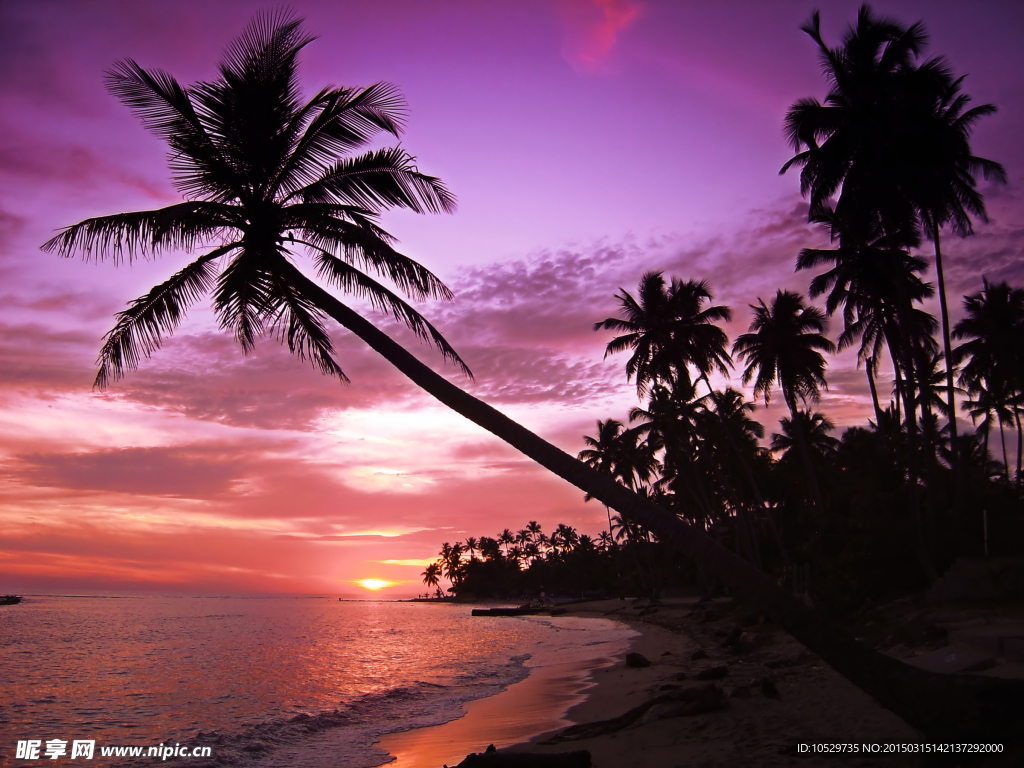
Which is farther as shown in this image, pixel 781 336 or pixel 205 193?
pixel 781 336

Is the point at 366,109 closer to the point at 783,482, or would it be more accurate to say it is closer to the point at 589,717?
the point at 589,717

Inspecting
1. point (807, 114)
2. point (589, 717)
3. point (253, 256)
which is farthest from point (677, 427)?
point (253, 256)

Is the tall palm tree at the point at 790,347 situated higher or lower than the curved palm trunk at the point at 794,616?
higher

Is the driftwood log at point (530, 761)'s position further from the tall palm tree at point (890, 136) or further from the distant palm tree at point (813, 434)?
the distant palm tree at point (813, 434)

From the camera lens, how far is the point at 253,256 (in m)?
7.18

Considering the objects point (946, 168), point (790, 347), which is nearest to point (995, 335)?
point (790, 347)

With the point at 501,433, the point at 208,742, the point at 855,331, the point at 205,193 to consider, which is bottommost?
the point at 208,742

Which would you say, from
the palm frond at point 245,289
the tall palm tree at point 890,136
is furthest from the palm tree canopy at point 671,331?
the palm frond at point 245,289

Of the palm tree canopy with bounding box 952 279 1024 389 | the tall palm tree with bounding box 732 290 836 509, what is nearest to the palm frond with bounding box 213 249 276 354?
the tall palm tree with bounding box 732 290 836 509

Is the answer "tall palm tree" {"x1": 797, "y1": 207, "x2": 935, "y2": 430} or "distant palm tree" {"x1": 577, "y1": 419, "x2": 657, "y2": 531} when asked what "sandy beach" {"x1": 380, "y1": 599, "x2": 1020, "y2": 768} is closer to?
"tall palm tree" {"x1": 797, "y1": 207, "x2": 935, "y2": 430}

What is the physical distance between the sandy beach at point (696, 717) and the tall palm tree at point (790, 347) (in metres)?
14.0

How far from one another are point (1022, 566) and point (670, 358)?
53.4ft

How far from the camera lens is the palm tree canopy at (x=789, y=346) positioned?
27594mm

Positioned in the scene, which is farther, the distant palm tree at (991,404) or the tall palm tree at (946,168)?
the distant palm tree at (991,404)
